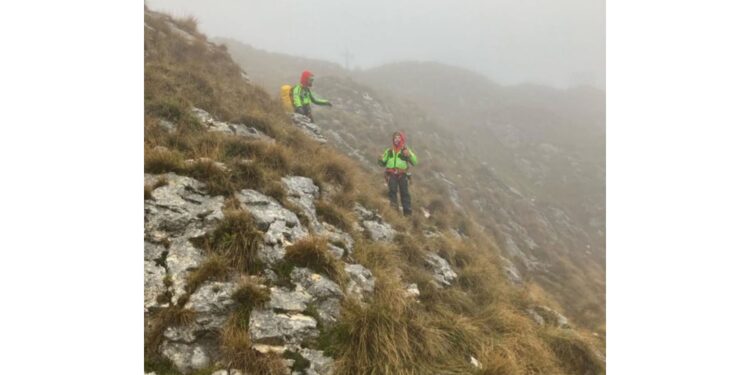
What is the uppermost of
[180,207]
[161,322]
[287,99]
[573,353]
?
[287,99]

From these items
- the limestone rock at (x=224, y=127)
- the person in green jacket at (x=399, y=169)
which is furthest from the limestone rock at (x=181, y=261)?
the person in green jacket at (x=399, y=169)

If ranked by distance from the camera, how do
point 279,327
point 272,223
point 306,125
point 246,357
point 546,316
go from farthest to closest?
point 306,125, point 546,316, point 272,223, point 279,327, point 246,357

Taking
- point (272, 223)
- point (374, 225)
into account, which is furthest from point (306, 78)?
point (272, 223)

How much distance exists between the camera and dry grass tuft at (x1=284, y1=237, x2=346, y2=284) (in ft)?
19.2

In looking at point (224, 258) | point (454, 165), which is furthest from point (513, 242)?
point (224, 258)

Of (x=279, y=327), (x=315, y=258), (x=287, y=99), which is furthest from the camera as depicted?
(x=287, y=99)

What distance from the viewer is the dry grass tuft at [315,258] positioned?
584 cm

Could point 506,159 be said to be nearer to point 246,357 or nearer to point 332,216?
point 332,216

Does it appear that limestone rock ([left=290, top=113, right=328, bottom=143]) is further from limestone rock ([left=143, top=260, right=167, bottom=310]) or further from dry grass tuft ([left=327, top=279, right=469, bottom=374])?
dry grass tuft ([left=327, top=279, right=469, bottom=374])

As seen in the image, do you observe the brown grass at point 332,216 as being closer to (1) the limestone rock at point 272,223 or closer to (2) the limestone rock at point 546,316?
(1) the limestone rock at point 272,223

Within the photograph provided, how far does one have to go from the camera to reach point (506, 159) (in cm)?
3906

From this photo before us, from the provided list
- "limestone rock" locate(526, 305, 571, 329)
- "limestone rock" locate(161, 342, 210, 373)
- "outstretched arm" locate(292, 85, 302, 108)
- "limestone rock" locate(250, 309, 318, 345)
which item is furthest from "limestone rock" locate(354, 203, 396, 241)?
"outstretched arm" locate(292, 85, 302, 108)

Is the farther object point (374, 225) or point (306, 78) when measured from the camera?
point (306, 78)

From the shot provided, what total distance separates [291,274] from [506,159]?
3691cm
